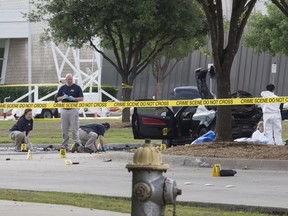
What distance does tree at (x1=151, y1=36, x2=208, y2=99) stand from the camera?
4768cm

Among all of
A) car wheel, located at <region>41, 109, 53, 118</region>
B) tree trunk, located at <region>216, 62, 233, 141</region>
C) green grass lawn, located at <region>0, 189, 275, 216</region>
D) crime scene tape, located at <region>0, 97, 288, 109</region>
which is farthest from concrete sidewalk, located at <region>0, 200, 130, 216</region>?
car wheel, located at <region>41, 109, 53, 118</region>

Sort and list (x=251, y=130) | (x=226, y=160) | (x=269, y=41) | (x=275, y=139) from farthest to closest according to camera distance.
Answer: (x=269, y=41) → (x=251, y=130) → (x=275, y=139) → (x=226, y=160)

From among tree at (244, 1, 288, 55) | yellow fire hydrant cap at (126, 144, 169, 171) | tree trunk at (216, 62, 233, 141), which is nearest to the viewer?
yellow fire hydrant cap at (126, 144, 169, 171)

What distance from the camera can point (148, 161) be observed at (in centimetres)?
649

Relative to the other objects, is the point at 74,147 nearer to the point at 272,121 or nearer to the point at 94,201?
the point at 272,121

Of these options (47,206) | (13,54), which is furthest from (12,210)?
(13,54)

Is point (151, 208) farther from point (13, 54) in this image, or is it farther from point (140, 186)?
point (13, 54)

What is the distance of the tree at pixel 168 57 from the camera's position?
47.7 m

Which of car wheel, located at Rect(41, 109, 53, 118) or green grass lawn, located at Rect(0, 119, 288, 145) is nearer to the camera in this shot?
green grass lawn, located at Rect(0, 119, 288, 145)

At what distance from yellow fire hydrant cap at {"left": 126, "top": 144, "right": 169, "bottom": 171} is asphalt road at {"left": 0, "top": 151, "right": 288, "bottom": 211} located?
13.9 ft

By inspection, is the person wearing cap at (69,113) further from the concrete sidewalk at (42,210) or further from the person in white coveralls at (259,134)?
the concrete sidewalk at (42,210)

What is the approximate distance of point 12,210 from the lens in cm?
971

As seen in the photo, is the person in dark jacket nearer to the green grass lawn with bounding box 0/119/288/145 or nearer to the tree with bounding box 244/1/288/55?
the green grass lawn with bounding box 0/119/288/145

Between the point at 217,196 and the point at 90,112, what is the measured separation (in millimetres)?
38791
